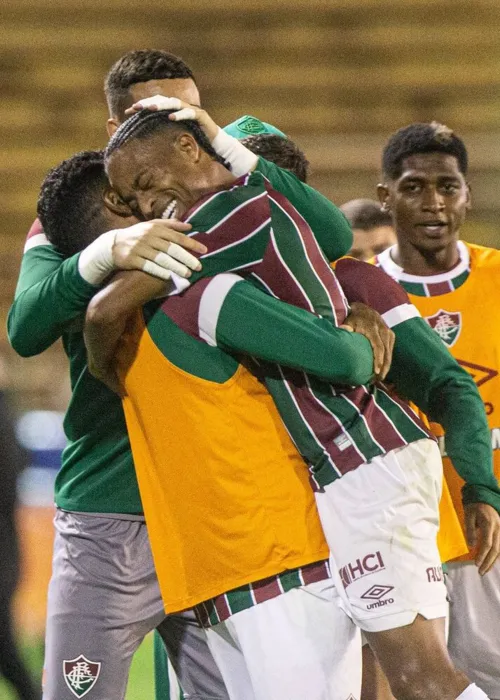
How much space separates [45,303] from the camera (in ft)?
7.75

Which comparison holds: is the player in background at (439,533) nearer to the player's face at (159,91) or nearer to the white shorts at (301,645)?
the player's face at (159,91)

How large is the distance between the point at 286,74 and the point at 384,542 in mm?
8170

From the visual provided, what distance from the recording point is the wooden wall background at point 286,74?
961cm

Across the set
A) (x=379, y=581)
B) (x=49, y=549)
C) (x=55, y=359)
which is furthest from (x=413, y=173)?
(x=55, y=359)

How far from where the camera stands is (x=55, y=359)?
31.6 feet

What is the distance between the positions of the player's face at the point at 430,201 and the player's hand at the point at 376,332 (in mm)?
1057

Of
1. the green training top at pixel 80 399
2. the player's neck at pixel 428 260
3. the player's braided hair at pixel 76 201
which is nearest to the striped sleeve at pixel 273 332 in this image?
the green training top at pixel 80 399

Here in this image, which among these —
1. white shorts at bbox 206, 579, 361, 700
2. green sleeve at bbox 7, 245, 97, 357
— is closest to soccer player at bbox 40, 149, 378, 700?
white shorts at bbox 206, 579, 361, 700

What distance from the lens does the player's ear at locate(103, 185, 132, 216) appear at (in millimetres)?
2504

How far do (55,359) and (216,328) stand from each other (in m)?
7.72

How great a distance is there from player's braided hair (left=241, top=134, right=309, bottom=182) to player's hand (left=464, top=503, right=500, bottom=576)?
39.9 inches

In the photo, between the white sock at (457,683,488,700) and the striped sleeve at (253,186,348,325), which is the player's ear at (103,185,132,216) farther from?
the white sock at (457,683,488,700)

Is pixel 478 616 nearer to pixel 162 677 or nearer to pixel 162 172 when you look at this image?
pixel 162 677

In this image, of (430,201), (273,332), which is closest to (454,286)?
(430,201)
